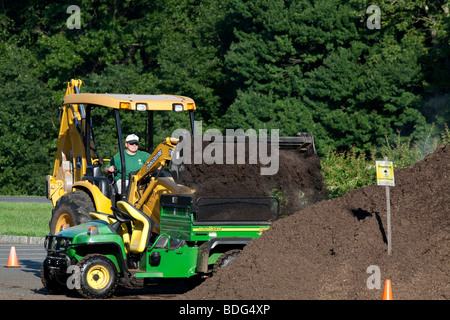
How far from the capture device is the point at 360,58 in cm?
4500

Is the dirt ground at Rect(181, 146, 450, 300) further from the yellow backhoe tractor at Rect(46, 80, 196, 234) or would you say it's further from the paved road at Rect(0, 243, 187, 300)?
the paved road at Rect(0, 243, 187, 300)

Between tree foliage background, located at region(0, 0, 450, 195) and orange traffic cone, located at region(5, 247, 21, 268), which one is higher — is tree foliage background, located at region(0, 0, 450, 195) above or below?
above

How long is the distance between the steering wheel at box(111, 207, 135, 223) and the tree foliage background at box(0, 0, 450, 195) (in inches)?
882

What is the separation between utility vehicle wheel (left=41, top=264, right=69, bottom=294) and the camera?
13883 mm

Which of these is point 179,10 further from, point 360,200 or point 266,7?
point 360,200

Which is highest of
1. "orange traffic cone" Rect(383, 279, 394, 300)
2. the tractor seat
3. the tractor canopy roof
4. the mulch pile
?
the tractor canopy roof

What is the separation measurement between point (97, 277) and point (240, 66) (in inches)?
1308

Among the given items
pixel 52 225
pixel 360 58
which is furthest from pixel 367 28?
pixel 52 225

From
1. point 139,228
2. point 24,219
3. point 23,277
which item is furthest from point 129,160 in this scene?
point 24,219

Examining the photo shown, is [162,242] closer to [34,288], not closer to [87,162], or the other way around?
[34,288]

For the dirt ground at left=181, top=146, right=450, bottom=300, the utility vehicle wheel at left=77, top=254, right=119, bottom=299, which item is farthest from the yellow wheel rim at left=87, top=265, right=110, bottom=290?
the dirt ground at left=181, top=146, right=450, bottom=300

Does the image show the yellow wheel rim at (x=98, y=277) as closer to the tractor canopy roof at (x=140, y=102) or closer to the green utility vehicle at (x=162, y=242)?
the green utility vehicle at (x=162, y=242)

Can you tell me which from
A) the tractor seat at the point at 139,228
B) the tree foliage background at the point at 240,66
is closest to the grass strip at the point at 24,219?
the tree foliage background at the point at 240,66

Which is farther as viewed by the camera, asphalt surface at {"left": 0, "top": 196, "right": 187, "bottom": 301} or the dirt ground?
asphalt surface at {"left": 0, "top": 196, "right": 187, "bottom": 301}
